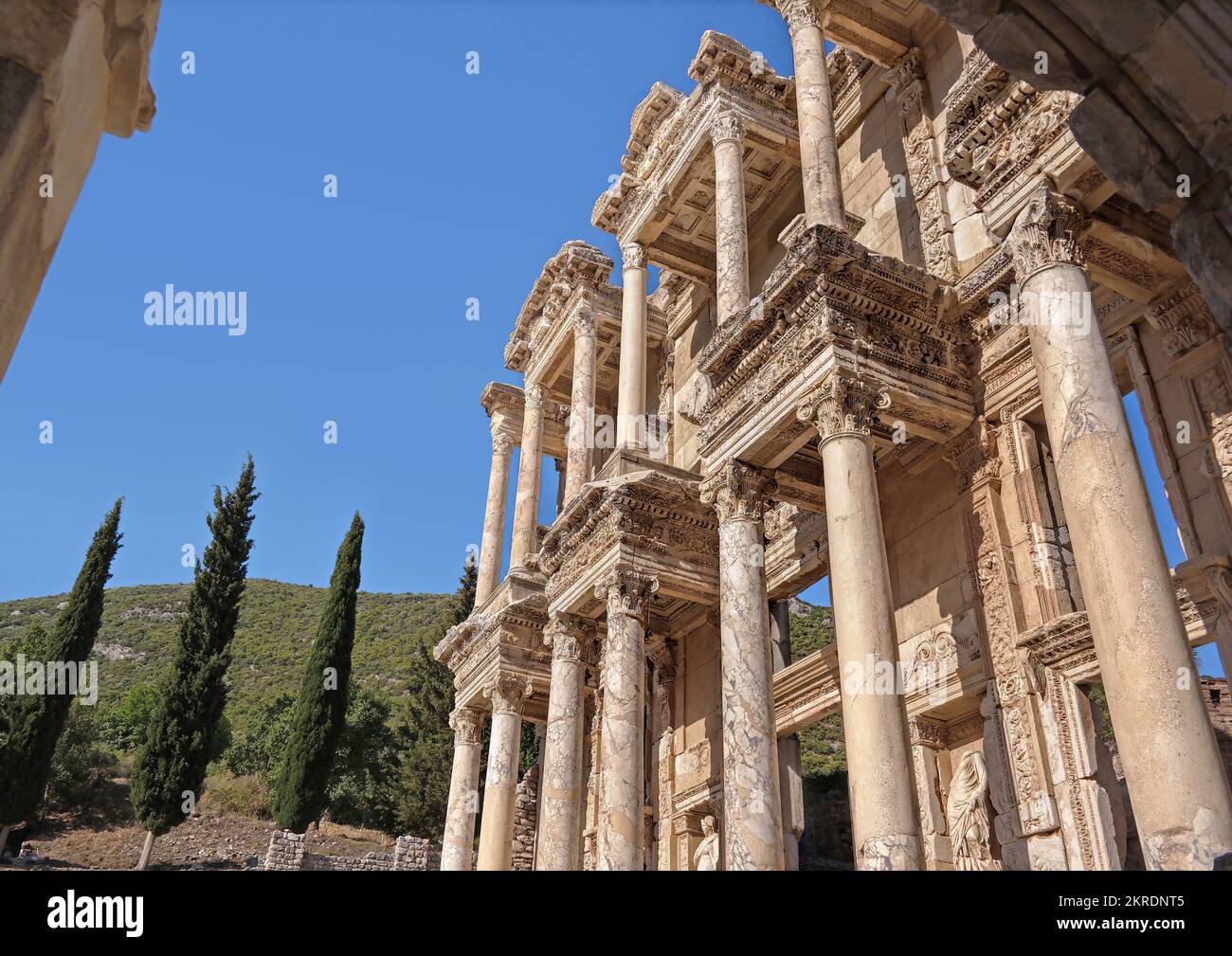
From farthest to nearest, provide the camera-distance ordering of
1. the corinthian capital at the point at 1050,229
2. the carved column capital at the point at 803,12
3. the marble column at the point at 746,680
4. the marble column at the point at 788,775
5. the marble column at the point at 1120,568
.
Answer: the carved column capital at the point at 803,12, the marble column at the point at 788,775, the marble column at the point at 746,680, the corinthian capital at the point at 1050,229, the marble column at the point at 1120,568

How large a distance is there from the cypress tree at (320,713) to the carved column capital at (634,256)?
21408 mm

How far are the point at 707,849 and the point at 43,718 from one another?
25472 millimetres

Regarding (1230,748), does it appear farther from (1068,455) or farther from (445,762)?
(445,762)

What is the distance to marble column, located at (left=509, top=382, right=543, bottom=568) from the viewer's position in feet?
75.9

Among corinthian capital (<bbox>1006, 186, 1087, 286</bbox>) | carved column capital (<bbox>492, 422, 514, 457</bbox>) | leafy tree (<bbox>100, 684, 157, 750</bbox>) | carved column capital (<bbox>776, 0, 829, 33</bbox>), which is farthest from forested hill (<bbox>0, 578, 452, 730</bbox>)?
corinthian capital (<bbox>1006, 186, 1087, 286</bbox>)

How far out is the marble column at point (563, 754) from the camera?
667 inches

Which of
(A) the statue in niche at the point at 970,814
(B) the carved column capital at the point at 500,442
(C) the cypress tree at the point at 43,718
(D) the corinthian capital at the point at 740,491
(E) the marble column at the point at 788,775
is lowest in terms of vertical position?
(A) the statue in niche at the point at 970,814

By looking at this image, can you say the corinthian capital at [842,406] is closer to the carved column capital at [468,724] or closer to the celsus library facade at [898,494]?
the celsus library facade at [898,494]

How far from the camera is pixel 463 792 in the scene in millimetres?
22016

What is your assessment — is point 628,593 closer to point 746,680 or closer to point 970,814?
point 746,680

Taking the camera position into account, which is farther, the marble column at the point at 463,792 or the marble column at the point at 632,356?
the marble column at the point at 463,792

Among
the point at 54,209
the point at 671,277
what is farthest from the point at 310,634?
the point at 54,209

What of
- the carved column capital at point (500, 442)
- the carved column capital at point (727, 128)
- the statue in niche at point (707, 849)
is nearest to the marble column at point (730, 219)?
the carved column capital at point (727, 128)

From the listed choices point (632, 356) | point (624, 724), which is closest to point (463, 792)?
point (624, 724)
